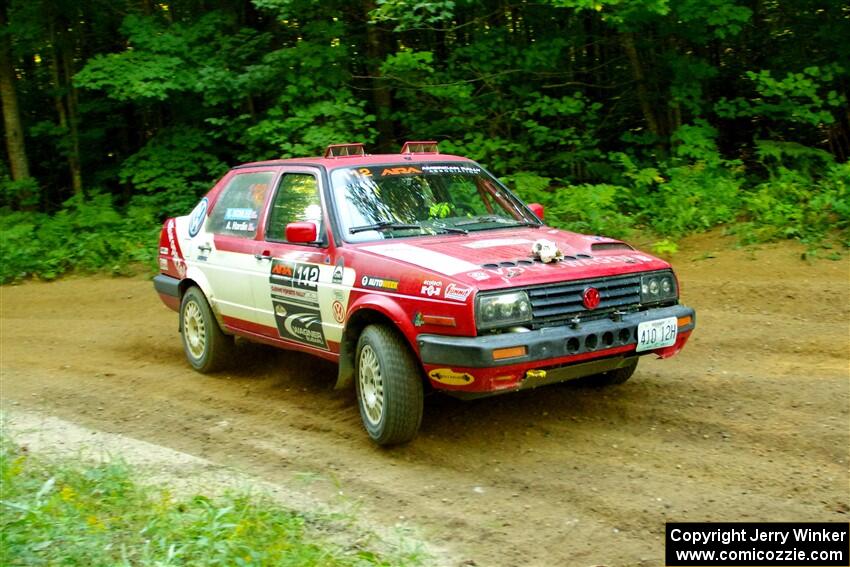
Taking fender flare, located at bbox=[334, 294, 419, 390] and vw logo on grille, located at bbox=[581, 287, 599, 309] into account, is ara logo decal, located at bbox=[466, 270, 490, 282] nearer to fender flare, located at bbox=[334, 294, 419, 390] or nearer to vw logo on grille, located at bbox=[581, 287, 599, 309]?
fender flare, located at bbox=[334, 294, 419, 390]

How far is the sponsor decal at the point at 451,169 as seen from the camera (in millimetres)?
6562

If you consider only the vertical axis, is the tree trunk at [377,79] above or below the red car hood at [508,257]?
above

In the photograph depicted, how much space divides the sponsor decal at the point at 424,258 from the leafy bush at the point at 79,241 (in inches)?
313

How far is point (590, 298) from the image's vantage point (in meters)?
5.20

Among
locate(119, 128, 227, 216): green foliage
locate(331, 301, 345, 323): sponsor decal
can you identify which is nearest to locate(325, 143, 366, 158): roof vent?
locate(331, 301, 345, 323): sponsor decal

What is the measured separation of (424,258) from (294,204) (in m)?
1.54

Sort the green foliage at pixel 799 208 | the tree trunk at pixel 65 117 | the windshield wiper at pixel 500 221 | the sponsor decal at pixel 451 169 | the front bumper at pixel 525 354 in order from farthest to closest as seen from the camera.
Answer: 1. the tree trunk at pixel 65 117
2. the green foliage at pixel 799 208
3. the sponsor decal at pixel 451 169
4. the windshield wiper at pixel 500 221
5. the front bumper at pixel 525 354

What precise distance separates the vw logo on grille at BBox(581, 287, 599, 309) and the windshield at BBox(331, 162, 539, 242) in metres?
1.19

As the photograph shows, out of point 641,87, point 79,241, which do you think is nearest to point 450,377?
point 641,87

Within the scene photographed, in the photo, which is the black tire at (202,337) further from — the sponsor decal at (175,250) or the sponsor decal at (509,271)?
the sponsor decal at (509,271)

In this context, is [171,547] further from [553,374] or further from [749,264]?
[749,264]

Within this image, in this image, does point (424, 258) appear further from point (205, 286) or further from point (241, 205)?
point (205, 286)

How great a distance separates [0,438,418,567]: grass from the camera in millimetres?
3646

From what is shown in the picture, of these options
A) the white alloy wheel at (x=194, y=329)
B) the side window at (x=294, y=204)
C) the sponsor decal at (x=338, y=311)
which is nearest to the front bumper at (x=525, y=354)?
the sponsor decal at (x=338, y=311)
